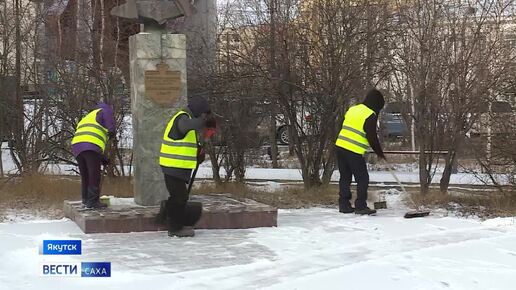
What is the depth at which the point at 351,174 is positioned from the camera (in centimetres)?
916

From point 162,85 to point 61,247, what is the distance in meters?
→ 3.02

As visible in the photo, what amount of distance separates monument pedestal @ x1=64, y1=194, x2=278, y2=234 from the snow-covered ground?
0.16m

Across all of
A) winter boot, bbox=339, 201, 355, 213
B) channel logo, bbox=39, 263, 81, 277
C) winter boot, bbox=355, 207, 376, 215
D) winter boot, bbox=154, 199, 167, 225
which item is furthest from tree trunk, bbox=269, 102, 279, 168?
channel logo, bbox=39, 263, 81, 277

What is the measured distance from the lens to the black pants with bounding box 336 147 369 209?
350 inches

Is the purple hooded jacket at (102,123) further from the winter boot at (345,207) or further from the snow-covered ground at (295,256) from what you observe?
the winter boot at (345,207)

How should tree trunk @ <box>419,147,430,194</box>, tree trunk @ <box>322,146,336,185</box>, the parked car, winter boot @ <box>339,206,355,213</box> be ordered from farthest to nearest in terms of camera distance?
tree trunk @ <box>322,146,336,185</box>
the parked car
tree trunk @ <box>419,147,430,194</box>
winter boot @ <box>339,206,355,213</box>

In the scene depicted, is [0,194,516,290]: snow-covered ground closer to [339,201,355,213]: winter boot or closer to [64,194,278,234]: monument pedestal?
[64,194,278,234]: monument pedestal

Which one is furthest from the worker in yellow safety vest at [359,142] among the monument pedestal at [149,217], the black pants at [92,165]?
the black pants at [92,165]

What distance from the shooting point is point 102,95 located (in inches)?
474

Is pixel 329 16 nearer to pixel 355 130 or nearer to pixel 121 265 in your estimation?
pixel 355 130

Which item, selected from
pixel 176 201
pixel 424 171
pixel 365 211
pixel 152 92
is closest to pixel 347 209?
pixel 365 211

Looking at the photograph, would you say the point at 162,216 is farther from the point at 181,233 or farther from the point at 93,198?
the point at 93,198

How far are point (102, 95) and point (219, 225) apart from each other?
5235 millimetres

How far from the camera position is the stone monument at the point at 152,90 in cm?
858
